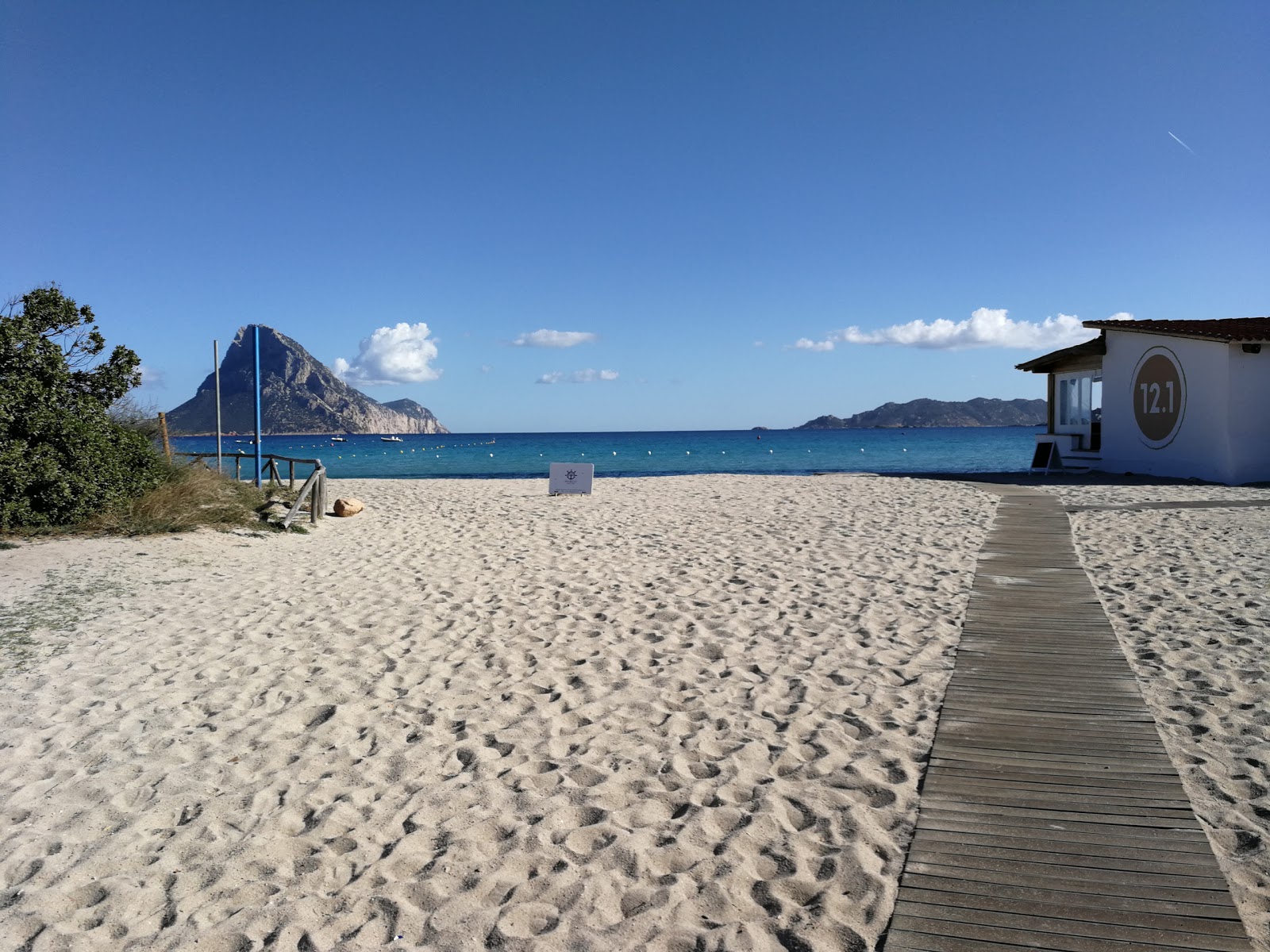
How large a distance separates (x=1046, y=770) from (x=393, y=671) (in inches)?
147

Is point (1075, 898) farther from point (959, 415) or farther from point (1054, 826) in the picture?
point (959, 415)

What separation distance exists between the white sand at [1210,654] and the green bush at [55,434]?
11.3 m

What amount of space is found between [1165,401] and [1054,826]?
1739 cm

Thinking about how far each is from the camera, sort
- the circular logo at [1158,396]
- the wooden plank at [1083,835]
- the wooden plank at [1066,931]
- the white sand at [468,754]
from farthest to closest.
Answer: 1. the circular logo at [1158,396]
2. the wooden plank at [1083,835]
3. the white sand at [468,754]
4. the wooden plank at [1066,931]

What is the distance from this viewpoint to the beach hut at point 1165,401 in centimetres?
1553

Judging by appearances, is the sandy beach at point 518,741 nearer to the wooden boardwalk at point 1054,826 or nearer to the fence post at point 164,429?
the wooden boardwalk at point 1054,826

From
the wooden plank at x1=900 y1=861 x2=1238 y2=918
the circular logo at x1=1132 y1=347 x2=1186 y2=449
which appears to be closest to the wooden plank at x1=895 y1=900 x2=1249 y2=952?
the wooden plank at x1=900 y1=861 x2=1238 y2=918

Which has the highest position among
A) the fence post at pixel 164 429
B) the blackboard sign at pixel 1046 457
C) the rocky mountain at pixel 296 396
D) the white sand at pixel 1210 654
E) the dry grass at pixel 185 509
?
the rocky mountain at pixel 296 396

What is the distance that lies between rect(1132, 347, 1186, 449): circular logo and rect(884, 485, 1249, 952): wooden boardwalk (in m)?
14.4

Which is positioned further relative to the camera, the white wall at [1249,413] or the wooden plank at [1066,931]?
the white wall at [1249,413]

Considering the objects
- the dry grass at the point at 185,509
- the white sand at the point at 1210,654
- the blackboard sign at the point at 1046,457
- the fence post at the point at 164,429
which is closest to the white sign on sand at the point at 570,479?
the dry grass at the point at 185,509

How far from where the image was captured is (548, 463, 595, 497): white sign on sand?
1734cm

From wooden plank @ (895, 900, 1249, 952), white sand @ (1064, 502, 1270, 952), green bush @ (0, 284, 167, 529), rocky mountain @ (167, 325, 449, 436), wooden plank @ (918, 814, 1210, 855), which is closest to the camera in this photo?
wooden plank @ (895, 900, 1249, 952)

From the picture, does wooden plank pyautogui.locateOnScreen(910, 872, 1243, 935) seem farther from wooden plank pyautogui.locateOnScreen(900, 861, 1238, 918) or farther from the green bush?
the green bush
